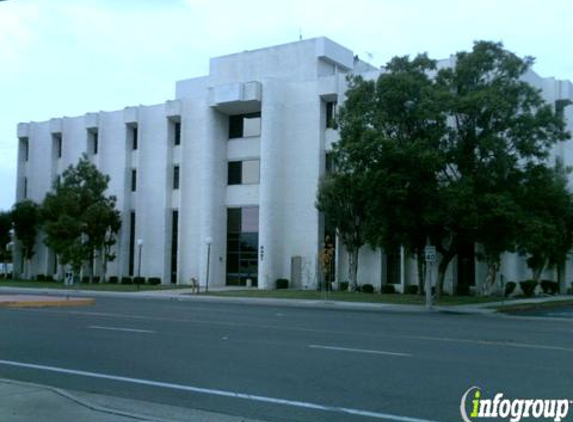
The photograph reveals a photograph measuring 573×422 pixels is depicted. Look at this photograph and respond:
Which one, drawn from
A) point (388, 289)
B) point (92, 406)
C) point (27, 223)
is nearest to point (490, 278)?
point (388, 289)

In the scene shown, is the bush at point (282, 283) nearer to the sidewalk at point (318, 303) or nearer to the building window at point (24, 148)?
the sidewalk at point (318, 303)

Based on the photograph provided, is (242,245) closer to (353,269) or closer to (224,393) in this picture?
(353,269)

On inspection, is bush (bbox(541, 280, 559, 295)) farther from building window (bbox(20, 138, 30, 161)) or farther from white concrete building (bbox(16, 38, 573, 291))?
building window (bbox(20, 138, 30, 161))

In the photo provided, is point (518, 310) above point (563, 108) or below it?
below

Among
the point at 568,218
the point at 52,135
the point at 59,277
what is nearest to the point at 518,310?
the point at 568,218

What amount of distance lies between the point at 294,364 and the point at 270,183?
36.3 meters

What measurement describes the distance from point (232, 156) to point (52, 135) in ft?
66.3

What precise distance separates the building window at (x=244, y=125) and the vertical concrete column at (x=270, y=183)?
258 cm

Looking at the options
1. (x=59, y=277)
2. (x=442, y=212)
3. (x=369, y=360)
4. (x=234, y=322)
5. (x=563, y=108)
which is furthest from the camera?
(x=59, y=277)

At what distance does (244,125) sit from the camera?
51719mm

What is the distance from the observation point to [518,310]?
31047mm

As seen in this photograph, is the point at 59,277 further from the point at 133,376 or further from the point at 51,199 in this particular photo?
the point at 133,376

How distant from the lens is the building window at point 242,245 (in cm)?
5012

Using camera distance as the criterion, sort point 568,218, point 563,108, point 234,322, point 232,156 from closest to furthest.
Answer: point 234,322 → point 568,218 → point 563,108 → point 232,156
